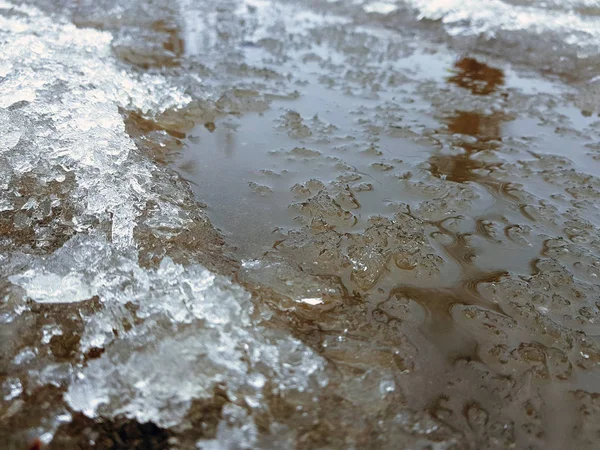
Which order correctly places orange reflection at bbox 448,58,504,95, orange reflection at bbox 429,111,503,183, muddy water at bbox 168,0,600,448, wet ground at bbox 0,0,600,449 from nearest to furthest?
wet ground at bbox 0,0,600,449
muddy water at bbox 168,0,600,448
orange reflection at bbox 429,111,503,183
orange reflection at bbox 448,58,504,95

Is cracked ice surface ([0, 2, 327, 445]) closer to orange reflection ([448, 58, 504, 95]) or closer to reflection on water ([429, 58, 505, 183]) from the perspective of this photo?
reflection on water ([429, 58, 505, 183])

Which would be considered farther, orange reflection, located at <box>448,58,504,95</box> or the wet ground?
orange reflection, located at <box>448,58,504,95</box>

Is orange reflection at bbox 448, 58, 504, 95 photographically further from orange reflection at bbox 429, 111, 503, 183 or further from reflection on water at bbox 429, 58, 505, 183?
orange reflection at bbox 429, 111, 503, 183

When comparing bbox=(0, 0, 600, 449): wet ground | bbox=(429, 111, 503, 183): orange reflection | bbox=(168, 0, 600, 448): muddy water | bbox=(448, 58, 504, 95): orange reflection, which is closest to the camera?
bbox=(0, 0, 600, 449): wet ground

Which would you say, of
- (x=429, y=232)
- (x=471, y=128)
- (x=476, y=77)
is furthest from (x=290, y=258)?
(x=476, y=77)

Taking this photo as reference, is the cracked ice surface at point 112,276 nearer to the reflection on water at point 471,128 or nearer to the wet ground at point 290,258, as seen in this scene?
the wet ground at point 290,258

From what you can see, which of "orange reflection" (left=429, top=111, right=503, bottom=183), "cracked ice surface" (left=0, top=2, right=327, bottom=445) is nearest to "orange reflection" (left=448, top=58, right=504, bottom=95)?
"orange reflection" (left=429, top=111, right=503, bottom=183)

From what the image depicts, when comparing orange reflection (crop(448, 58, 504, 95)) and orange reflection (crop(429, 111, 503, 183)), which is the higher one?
orange reflection (crop(448, 58, 504, 95))

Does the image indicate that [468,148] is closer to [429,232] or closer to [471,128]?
[471,128]

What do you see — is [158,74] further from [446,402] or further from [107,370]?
[446,402]
